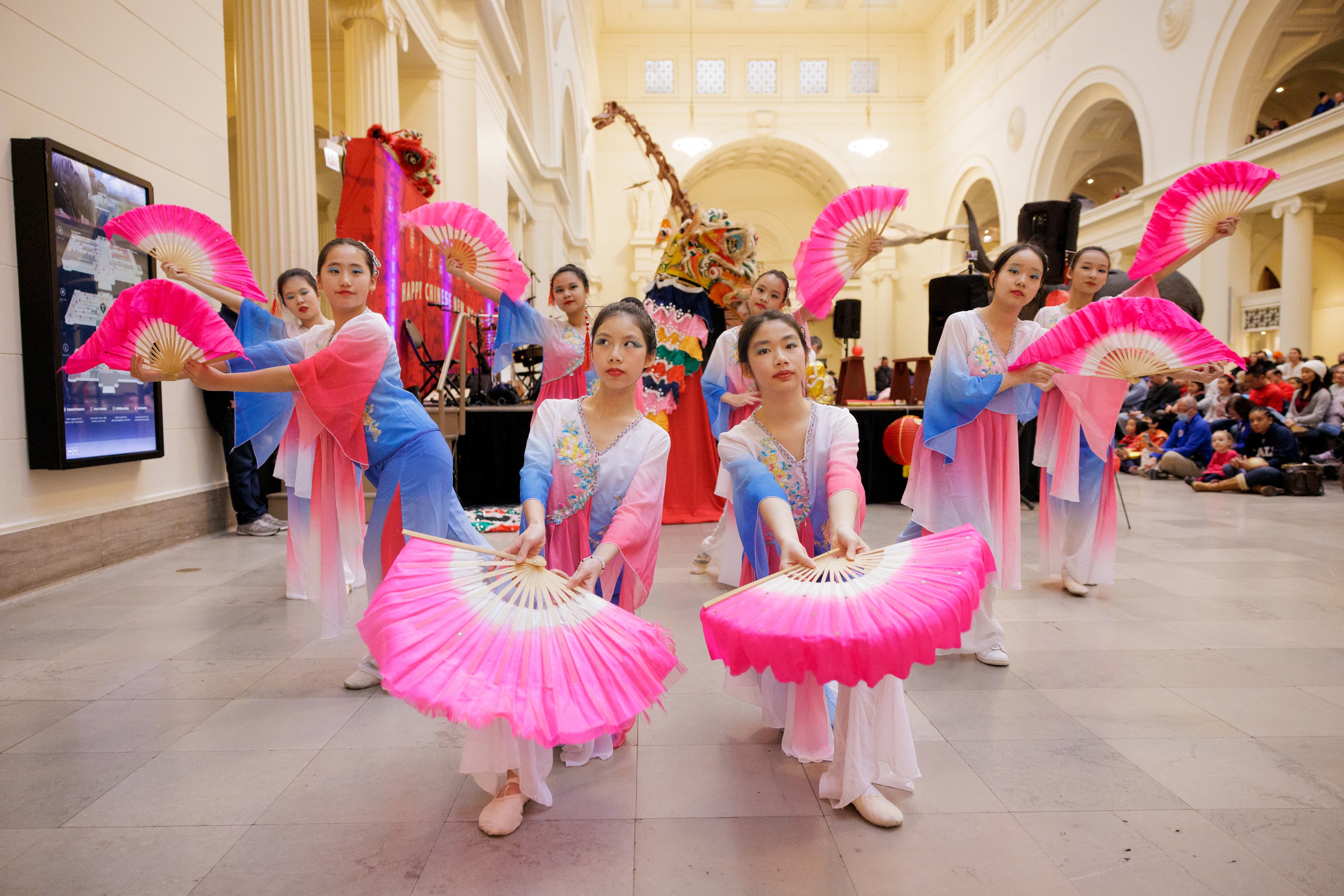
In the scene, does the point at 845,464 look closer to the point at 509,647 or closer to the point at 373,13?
the point at 509,647

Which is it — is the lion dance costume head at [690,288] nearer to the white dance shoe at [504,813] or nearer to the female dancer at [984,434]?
the female dancer at [984,434]

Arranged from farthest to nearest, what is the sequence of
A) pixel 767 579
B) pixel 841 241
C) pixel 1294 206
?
1. pixel 1294 206
2. pixel 841 241
3. pixel 767 579

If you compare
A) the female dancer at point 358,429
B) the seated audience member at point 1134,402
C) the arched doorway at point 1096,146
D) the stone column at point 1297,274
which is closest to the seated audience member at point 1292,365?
the stone column at point 1297,274

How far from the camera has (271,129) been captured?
5.80 metres

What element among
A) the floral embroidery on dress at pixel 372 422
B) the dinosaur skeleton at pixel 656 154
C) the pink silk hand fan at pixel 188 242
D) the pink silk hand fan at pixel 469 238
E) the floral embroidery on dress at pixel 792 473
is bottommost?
the floral embroidery on dress at pixel 792 473

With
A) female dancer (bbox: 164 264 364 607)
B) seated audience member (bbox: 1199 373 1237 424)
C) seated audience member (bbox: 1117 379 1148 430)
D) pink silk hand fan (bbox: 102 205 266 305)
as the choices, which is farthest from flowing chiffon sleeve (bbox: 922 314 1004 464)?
seated audience member (bbox: 1199 373 1237 424)

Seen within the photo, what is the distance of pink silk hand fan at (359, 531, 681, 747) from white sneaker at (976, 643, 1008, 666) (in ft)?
5.37

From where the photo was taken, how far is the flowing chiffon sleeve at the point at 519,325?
4.26 metres

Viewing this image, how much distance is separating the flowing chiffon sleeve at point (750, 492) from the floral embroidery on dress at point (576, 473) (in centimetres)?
37

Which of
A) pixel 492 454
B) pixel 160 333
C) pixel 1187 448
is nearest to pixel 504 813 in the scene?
pixel 160 333

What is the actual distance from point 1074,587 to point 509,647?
3394 mm

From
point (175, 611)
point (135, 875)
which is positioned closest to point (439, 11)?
point (175, 611)

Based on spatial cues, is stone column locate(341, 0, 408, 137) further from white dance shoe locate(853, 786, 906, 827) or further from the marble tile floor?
white dance shoe locate(853, 786, 906, 827)

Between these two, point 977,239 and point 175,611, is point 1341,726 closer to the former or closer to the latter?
point 175,611
